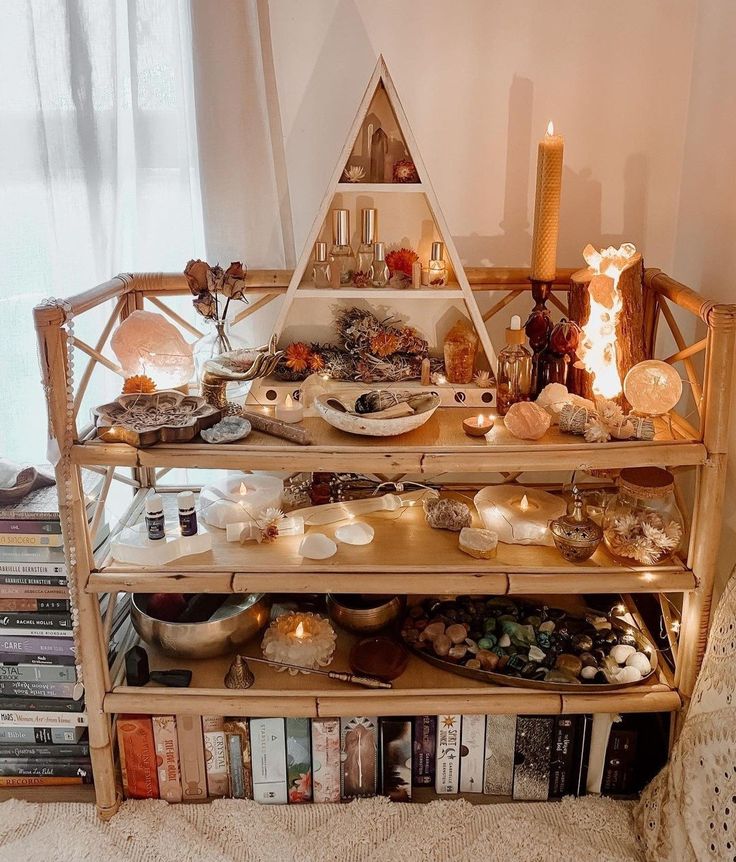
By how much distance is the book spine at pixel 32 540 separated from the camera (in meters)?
1.69

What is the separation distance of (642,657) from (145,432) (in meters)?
1.09

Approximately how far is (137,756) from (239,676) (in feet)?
0.95

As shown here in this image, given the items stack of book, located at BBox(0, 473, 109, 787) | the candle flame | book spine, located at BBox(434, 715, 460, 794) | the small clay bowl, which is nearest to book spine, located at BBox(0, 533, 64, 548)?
stack of book, located at BBox(0, 473, 109, 787)

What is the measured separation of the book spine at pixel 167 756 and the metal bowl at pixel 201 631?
137 millimetres

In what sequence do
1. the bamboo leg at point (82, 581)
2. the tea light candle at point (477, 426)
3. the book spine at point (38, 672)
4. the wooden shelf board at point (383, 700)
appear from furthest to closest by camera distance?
the book spine at point (38, 672) < the wooden shelf board at point (383, 700) < the tea light candle at point (477, 426) < the bamboo leg at point (82, 581)

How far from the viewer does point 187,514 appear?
1.66m

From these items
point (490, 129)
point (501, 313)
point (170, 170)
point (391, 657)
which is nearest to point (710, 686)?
point (391, 657)

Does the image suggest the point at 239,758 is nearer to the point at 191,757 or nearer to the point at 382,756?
the point at 191,757

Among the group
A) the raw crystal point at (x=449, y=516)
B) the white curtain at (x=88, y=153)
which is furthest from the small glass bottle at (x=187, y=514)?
the white curtain at (x=88, y=153)

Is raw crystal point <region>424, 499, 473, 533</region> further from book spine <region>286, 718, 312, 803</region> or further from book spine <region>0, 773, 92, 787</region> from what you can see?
book spine <region>0, 773, 92, 787</region>

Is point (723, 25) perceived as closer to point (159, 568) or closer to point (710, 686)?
point (710, 686)

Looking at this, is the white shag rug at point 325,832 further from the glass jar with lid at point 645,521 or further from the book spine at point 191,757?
the glass jar with lid at point 645,521

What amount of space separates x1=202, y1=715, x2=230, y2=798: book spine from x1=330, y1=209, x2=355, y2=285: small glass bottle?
94cm

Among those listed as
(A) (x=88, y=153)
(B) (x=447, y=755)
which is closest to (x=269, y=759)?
(B) (x=447, y=755)
